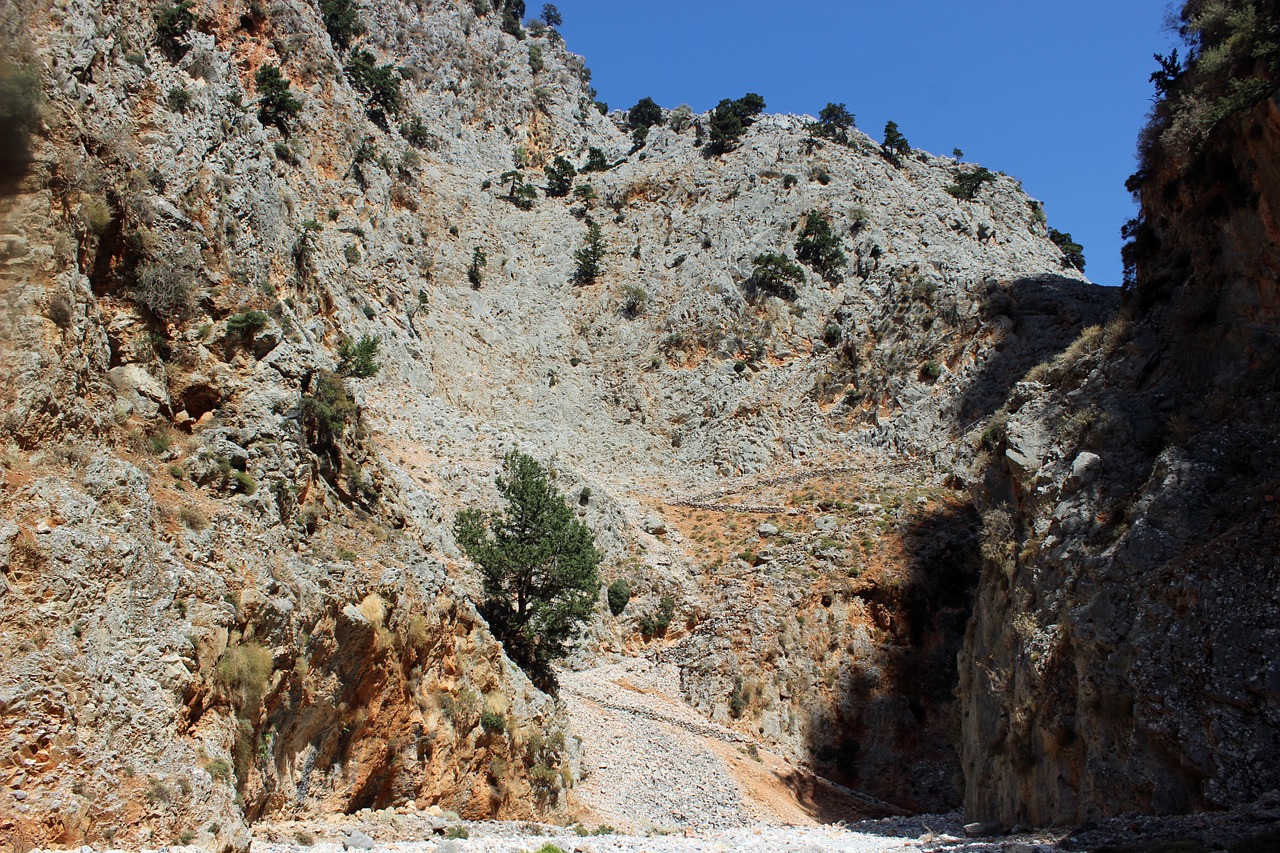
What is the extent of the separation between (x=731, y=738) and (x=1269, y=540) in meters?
21.5

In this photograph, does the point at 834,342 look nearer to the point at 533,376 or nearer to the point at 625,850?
the point at 533,376

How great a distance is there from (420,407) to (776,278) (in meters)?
27.4

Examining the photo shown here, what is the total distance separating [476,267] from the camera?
62.3m

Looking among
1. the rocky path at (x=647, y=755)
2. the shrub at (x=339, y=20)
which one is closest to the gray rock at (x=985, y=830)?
the rocky path at (x=647, y=755)

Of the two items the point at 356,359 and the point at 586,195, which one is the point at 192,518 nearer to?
the point at 356,359

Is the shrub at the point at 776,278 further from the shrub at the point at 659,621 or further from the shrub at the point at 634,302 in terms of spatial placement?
the shrub at the point at 659,621

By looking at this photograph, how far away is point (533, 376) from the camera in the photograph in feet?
186

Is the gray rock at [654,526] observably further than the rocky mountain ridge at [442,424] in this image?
Yes

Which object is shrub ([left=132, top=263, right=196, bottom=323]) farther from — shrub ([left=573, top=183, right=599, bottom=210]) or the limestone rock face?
shrub ([left=573, top=183, right=599, bottom=210])

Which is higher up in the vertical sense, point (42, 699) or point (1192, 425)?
point (1192, 425)

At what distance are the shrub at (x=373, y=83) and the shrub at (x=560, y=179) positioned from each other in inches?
560

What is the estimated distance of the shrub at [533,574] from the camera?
2781cm

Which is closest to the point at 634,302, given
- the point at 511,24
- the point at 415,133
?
the point at 415,133

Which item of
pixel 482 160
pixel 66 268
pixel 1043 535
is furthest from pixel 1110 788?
pixel 482 160
